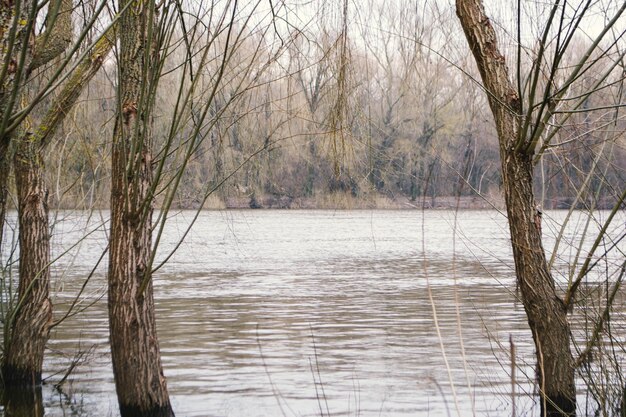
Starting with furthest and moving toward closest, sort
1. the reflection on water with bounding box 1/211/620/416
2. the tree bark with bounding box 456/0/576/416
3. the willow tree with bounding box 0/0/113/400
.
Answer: the reflection on water with bounding box 1/211/620/416
the willow tree with bounding box 0/0/113/400
the tree bark with bounding box 456/0/576/416

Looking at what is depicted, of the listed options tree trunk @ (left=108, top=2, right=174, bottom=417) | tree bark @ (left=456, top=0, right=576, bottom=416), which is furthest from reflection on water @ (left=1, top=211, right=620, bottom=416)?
tree trunk @ (left=108, top=2, right=174, bottom=417)

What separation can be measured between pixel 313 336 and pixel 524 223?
200cm

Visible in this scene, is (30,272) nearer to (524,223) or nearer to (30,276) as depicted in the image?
(30,276)

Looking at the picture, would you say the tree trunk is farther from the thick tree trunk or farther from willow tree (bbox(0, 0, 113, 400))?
the thick tree trunk

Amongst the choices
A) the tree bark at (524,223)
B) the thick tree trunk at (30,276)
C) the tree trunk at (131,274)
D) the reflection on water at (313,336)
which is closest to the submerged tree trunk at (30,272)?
the thick tree trunk at (30,276)

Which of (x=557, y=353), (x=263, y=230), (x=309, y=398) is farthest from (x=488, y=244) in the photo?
(x=557, y=353)

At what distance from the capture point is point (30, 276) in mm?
7438

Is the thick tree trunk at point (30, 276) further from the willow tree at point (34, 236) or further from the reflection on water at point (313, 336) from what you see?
the reflection on water at point (313, 336)

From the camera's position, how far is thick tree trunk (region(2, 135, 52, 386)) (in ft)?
24.0

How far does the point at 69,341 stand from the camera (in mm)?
11508

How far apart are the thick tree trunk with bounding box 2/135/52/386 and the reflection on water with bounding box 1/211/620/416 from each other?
535mm

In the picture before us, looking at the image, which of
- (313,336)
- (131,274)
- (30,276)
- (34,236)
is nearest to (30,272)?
(30,276)

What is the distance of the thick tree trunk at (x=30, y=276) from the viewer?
24.0 ft

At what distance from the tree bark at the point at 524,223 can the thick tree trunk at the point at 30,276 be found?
3674 millimetres
